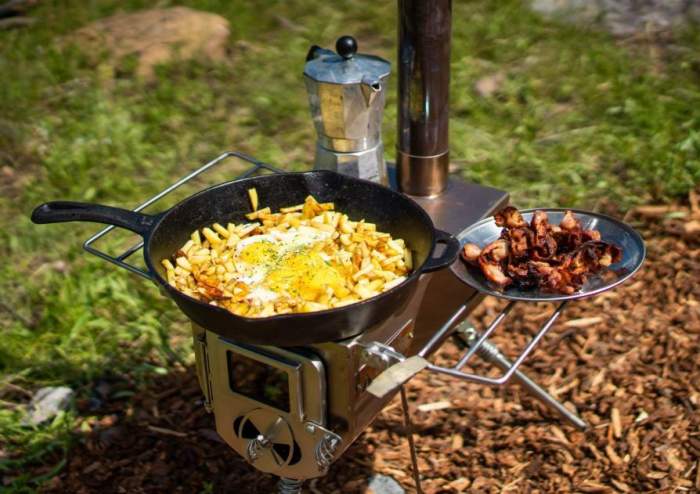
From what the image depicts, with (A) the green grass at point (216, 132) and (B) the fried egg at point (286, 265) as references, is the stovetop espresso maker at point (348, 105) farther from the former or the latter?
(A) the green grass at point (216, 132)

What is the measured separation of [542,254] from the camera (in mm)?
2420

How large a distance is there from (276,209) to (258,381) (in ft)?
1.76

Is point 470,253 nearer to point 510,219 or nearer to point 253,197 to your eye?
point 510,219

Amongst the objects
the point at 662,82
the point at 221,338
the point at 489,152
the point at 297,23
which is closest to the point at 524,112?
the point at 489,152

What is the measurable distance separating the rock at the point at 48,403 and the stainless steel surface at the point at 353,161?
1596 mm

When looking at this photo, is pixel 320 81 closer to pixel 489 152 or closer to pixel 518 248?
pixel 518 248

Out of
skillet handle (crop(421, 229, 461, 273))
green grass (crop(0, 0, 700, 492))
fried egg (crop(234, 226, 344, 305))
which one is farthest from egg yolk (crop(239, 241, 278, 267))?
green grass (crop(0, 0, 700, 492))

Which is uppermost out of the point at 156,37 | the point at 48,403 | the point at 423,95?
the point at 423,95

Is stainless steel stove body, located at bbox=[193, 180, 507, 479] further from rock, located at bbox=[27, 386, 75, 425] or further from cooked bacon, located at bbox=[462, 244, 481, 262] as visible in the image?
rock, located at bbox=[27, 386, 75, 425]

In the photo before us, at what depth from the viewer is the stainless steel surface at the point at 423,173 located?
9.66 feet

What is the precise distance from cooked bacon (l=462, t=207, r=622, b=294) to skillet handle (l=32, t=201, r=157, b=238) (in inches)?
35.7

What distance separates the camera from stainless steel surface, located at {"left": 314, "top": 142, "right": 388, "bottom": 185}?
9.12 ft

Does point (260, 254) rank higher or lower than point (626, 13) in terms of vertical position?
higher

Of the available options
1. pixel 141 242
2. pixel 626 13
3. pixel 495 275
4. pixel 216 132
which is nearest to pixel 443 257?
pixel 495 275
